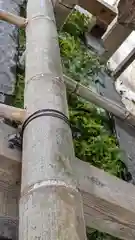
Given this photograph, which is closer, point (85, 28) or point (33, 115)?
point (33, 115)

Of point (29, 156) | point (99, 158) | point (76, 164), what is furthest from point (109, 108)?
point (29, 156)

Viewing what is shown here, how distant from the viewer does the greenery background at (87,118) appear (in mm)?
2471

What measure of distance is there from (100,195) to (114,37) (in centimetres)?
224

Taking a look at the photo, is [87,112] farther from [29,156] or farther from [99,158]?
[29,156]

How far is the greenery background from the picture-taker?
2.47m

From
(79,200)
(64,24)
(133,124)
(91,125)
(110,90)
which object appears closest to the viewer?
(79,200)

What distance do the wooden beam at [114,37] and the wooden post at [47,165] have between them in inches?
66.4

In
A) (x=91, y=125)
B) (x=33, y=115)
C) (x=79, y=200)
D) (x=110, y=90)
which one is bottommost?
(x=79, y=200)

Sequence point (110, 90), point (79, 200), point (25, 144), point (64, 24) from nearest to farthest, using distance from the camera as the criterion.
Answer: point (79, 200) → point (25, 144) → point (110, 90) → point (64, 24)

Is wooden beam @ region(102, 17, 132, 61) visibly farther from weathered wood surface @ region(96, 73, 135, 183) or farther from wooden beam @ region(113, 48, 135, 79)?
weathered wood surface @ region(96, 73, 135, 183)

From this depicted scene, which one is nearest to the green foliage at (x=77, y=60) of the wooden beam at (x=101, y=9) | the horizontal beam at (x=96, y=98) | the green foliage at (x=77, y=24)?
the green foliage at (x=77, y=24)

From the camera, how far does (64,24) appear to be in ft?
12.5

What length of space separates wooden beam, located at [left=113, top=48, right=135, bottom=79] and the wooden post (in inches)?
68.5

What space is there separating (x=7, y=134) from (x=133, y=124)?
1.58 m
